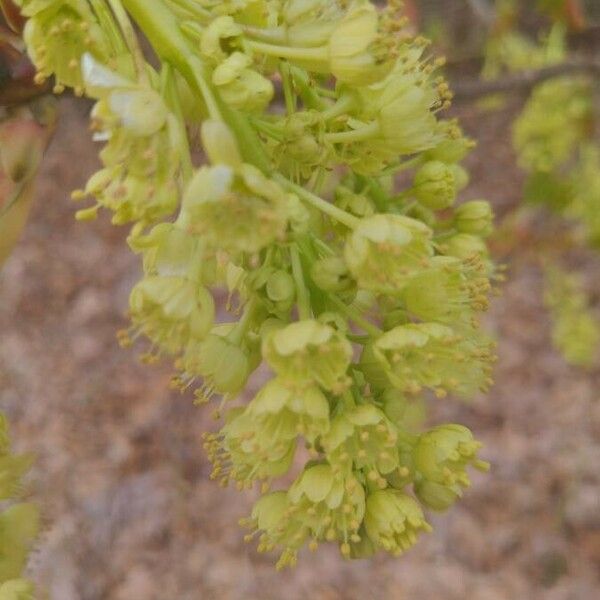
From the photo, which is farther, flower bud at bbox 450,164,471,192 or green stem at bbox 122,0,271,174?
flower bud at bbox 450,164,471,192

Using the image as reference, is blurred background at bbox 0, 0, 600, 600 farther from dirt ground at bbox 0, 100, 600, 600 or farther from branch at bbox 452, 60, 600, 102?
branch at bbox 452, 60, 600, 102

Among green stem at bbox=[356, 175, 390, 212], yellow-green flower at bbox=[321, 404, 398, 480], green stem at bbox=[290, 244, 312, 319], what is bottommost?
yellow-green flower at bbox=[321, 404, 398, 480]

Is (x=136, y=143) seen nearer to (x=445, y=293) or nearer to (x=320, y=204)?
(x=320, y=204)

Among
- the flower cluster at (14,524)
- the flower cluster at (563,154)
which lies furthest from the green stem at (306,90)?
the flower cluster at (563,154)

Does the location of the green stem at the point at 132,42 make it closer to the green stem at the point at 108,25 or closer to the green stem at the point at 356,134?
the green stem at the point at 108,25

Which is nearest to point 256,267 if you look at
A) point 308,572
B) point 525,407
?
point 308,572

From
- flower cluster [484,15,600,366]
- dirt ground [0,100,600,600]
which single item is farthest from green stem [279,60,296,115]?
flower cluster [484,15,600,366]

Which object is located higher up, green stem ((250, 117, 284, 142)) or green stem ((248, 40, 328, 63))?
green stem ((248, 40, 328, 63))

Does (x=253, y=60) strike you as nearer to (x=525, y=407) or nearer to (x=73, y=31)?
(x=73, y=31)
